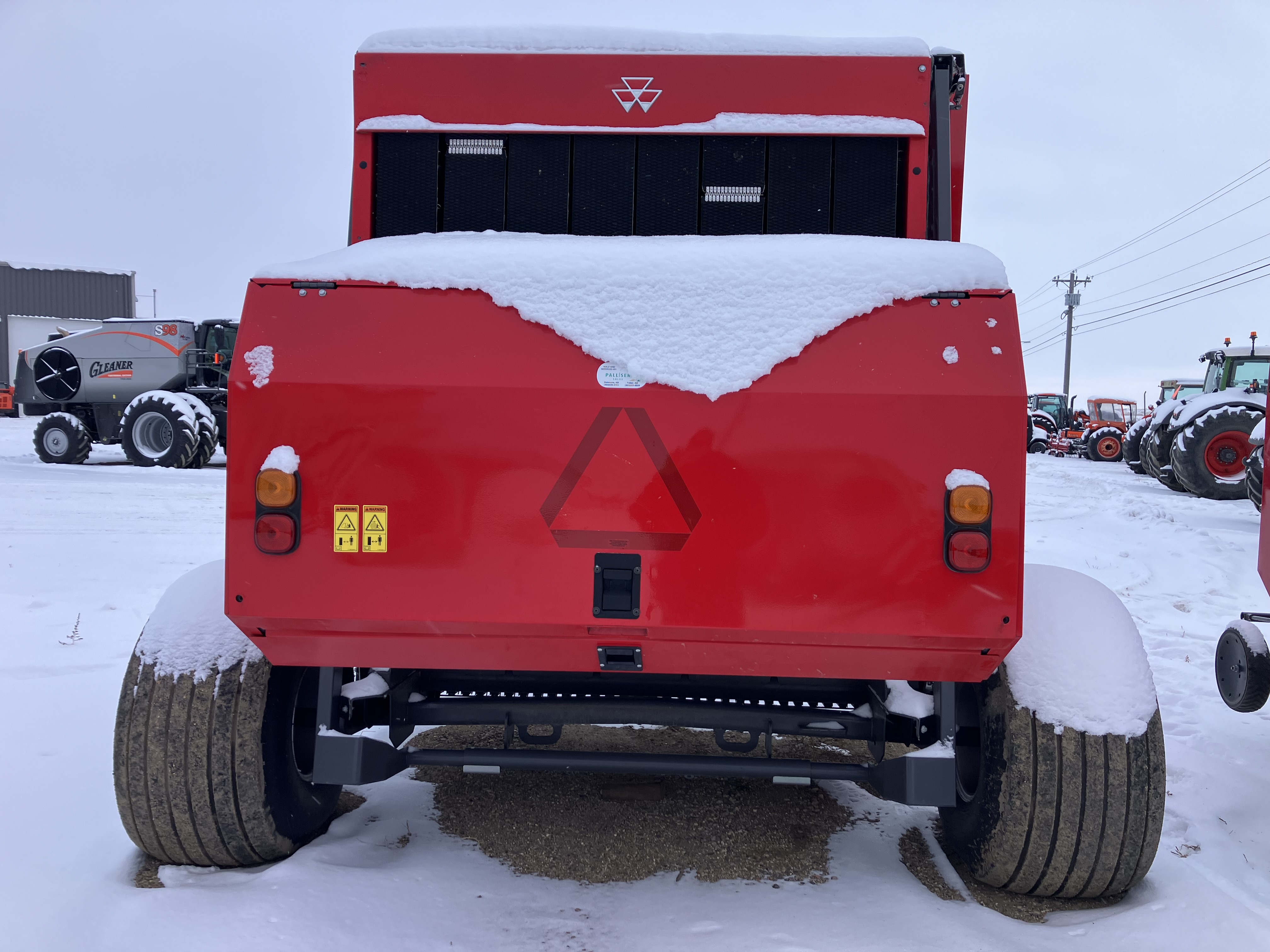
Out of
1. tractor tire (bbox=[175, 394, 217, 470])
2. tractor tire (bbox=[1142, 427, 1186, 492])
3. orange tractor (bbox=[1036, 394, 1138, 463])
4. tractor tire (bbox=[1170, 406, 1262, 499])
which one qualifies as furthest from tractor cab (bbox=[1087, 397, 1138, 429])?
tractor tire (bbox=[175, 394, 217, 470])

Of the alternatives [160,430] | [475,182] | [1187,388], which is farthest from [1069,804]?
[1187,388]

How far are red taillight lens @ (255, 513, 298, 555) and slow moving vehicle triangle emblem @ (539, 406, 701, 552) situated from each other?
69cm

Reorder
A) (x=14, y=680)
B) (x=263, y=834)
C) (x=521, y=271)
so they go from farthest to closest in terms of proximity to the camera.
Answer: (x=14, y=680) → (x=263, y=834) → (x=521, y=271)

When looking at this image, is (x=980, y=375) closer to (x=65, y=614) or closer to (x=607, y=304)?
(x=607, y=304)

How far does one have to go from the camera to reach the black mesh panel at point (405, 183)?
10.9 ft

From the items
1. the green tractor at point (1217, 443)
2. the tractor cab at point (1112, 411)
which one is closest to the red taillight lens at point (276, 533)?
the green tractor at point (1217, 443)

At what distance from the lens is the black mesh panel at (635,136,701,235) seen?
331 cm

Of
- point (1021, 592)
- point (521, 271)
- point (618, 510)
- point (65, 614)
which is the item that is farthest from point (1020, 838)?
point (65, 614)

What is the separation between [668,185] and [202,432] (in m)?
14.1

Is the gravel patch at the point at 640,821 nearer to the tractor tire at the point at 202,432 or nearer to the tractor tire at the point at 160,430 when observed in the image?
the tractor tire at the point at 160,430

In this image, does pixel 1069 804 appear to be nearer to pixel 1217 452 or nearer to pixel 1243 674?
pixel 1243 674

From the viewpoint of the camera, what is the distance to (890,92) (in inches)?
128

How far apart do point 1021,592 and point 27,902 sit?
2.79 meters

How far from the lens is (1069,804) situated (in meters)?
2.53
